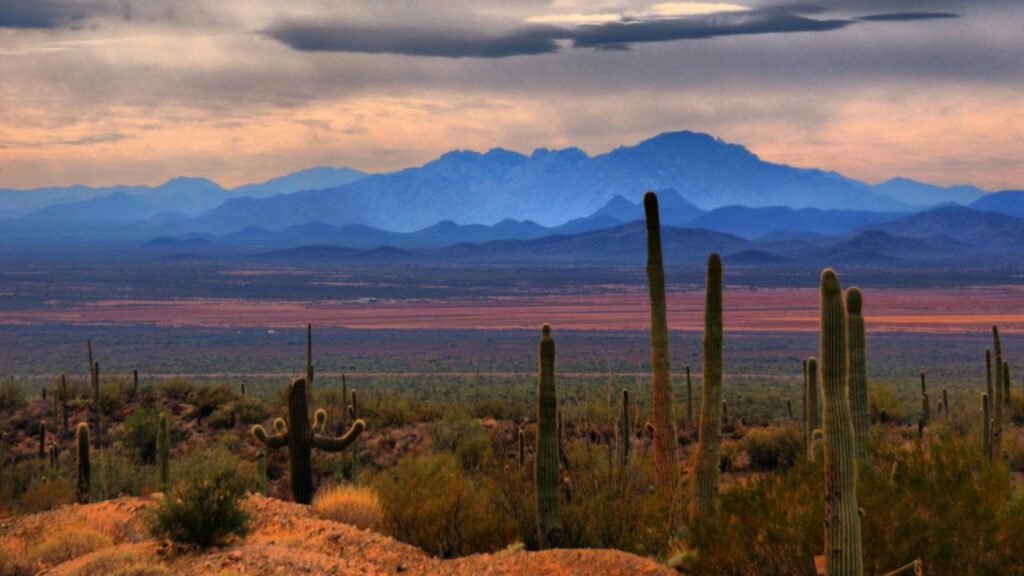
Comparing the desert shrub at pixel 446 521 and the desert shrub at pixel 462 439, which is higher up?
the desert shrub at pixel 446 521

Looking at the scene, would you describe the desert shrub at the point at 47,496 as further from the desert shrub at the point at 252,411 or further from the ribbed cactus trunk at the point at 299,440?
the desert shrub at the point at 252,411

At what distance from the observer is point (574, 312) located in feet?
342

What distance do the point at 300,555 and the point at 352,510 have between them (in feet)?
9.91

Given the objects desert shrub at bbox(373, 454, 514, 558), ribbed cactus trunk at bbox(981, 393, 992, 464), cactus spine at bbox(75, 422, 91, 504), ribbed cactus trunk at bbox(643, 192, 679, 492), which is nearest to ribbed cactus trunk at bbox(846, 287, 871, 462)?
ribbed cactus trunk at bbox(643, 192, 679, 492)

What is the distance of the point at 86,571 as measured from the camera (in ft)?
37.8

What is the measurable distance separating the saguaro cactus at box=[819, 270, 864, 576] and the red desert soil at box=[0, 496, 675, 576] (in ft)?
7.19

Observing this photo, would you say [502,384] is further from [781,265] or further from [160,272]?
[781,265]

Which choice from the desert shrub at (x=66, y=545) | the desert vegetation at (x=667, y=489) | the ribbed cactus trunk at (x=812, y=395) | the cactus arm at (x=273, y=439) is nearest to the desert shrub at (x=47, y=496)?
the desert vegetation at (x=667, y=489)

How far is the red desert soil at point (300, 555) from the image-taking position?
11.2 m

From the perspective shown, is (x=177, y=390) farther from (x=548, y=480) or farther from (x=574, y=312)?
(x=574, y=312)

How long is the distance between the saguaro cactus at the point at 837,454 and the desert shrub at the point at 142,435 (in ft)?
70.9

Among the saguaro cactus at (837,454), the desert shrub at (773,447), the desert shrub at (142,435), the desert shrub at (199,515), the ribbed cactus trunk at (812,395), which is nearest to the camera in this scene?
the saguaro cactus at (837,454)

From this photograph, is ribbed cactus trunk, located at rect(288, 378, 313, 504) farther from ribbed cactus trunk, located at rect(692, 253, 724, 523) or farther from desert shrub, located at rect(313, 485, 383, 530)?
ribbed cactus trunk, located at rect(692, 253, 724, 523)

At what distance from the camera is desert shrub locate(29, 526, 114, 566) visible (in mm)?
13070
